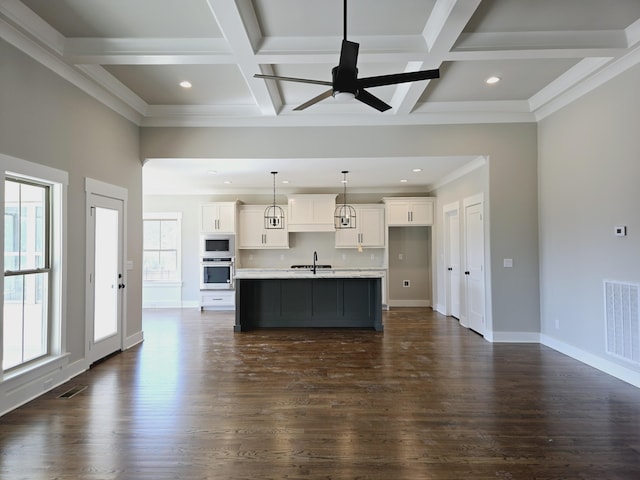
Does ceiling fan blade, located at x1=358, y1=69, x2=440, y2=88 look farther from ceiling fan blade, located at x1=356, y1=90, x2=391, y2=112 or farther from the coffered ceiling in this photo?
the coffered ceiling

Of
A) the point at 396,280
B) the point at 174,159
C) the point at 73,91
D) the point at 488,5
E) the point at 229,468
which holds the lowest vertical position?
the point at 229,468

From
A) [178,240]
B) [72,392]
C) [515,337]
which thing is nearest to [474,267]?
[515,337]

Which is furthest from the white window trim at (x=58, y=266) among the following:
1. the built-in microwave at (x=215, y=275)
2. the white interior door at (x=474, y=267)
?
the white interior door at (x=474, y=267)

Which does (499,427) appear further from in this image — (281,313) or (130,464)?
(281,313)

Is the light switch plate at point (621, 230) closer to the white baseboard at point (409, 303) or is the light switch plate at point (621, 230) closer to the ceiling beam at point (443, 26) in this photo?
the ceiling beam at point (443, 26)

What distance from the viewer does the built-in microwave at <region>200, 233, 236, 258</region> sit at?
776cm

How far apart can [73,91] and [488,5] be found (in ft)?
12.9

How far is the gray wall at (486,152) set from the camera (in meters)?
4.82

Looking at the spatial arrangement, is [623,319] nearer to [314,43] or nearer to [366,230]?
[314,43]

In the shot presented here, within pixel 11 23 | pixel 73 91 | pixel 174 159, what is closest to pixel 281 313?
pixel 174 159

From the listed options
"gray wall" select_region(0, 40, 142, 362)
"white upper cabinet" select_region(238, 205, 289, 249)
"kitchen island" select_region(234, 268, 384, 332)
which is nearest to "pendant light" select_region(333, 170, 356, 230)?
"white upper cabinet" select_region(238, 205, 289, 249)

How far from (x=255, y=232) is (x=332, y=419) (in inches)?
226

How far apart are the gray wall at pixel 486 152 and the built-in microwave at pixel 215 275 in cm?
321

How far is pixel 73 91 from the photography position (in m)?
3.63
